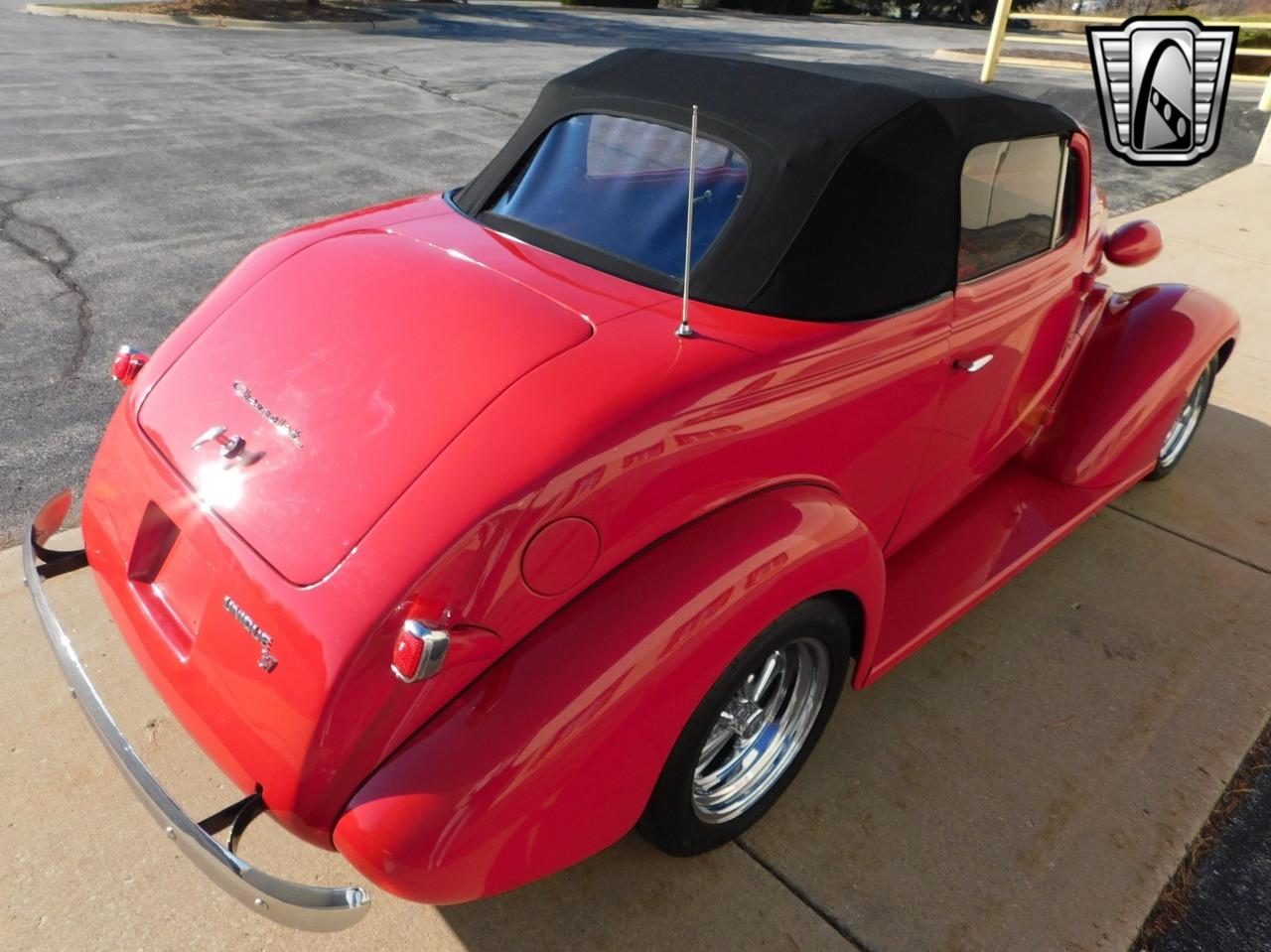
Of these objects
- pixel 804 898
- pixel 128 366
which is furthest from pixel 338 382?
pixel 804 898

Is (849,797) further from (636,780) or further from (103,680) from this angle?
(103,680)

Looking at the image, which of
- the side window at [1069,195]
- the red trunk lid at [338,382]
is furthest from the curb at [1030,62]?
the red trunk lid at [338,382]

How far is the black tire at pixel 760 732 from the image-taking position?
80.0 inches

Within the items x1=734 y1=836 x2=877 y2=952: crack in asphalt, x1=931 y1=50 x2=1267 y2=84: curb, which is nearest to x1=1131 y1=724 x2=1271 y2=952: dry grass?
x1=734 y1=836 x2=877 y2=952: crack in asphalt

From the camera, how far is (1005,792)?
2.59 metres

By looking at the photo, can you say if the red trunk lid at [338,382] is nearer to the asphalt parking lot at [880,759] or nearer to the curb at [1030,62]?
the asphalt parking lot at [880,759]

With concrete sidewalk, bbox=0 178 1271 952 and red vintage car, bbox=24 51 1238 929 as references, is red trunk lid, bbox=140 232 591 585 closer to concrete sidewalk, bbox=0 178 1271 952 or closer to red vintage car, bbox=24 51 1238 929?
red vintage car, bbox=24 51 1238 929

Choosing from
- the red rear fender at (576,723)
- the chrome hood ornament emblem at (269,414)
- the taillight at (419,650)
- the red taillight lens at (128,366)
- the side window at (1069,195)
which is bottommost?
the red rear fender at (576,723)

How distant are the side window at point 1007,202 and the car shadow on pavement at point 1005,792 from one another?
1.26 m

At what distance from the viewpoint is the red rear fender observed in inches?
65.2

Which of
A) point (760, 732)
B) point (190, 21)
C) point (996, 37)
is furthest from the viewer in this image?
point (190, 21)

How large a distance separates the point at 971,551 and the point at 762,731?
Result: 1.04m

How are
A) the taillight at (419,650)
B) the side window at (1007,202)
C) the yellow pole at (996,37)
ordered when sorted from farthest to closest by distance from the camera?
1. the yellow pole at (996,37)
2. the side window at (1007,202)
3. the taillight at (419,650)

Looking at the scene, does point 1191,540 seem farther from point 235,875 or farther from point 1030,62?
point 1030,62
